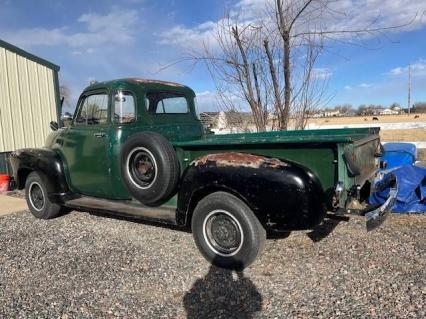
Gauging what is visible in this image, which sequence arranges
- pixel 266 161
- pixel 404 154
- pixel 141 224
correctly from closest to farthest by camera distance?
pixel 266 161 < pixel 141 224 < pixel 404 154

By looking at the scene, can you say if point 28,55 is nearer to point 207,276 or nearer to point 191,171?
point 191,171

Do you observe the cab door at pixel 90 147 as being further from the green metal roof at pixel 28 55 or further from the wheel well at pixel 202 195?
the green metal roof at pixel 28 55

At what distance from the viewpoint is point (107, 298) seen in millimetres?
3742

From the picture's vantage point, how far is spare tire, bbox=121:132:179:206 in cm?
459

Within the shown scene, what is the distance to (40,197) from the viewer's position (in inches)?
260

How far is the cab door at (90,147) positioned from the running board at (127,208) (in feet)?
0.43

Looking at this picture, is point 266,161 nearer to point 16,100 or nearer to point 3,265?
point 3,265

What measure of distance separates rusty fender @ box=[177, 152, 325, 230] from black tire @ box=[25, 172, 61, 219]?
3.15m

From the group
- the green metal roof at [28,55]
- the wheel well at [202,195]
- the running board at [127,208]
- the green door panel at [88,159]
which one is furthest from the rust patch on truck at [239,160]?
the green metal roof at [28,55]

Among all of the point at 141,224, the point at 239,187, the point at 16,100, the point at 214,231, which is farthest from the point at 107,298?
the point at 16,100

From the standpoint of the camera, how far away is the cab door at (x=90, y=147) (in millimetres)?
5520

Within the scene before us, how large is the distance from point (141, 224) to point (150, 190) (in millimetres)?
1444

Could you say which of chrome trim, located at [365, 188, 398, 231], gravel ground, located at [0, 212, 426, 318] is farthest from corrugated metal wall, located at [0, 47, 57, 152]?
chrome trim, located at [365, 188, 398, 231]

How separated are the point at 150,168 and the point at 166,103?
4.88 ft
